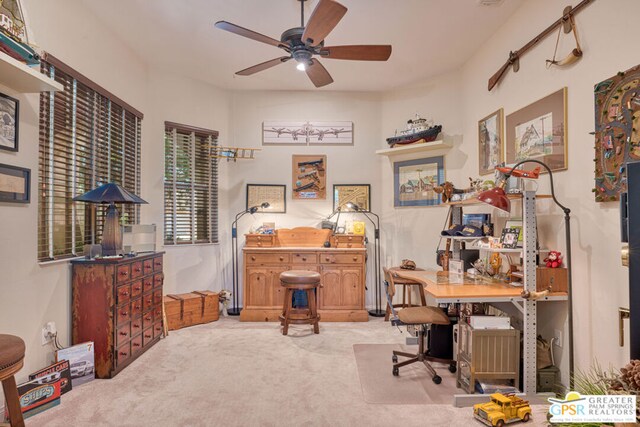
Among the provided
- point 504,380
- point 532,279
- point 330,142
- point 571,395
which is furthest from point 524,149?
point 330,142

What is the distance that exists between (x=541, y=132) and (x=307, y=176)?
117 inches

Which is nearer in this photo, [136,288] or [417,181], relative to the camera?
[136,288]

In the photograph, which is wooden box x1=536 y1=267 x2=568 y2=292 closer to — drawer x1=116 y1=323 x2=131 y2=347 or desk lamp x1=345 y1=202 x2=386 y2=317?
desk lamp x1=345 y1=202 x2=386 y2=317

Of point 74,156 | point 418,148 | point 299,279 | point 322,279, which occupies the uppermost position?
point 418,148

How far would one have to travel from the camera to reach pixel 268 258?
4.52 metres

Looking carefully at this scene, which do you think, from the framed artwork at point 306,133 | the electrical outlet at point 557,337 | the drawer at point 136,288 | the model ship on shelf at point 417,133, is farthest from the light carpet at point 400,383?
the framed artwork at point 306,133

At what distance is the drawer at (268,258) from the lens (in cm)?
451

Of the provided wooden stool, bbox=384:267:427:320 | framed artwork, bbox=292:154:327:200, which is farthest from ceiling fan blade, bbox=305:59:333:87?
wooden stool, bbox=384:267:427:320

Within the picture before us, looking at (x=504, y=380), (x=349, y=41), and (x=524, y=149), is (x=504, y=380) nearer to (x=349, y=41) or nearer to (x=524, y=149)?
(x=524, y=149)

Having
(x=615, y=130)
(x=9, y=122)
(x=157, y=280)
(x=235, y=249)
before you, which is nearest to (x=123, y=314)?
(x=157, y=280)

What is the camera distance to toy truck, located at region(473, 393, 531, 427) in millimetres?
2104

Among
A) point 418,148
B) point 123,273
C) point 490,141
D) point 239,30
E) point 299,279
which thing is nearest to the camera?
point 239,30

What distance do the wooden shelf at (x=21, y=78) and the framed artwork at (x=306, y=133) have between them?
2914 mm

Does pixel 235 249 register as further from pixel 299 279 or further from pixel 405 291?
pixel 405 291
